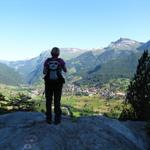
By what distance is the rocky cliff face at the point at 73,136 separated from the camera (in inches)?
641

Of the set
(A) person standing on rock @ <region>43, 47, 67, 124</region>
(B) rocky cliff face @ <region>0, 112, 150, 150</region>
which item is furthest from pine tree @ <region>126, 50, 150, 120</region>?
(A) person standing on rock @ <region>43, 47, 67, 124</region>

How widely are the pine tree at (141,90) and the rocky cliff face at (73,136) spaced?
2933cm

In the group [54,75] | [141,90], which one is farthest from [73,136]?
[141,90]

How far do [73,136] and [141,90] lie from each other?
4011 cm

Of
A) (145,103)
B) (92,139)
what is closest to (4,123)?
(92,139)

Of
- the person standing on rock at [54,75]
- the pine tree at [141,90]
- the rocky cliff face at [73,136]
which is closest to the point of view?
the rocky cliff face at [73,136]

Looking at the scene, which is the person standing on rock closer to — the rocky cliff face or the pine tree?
the rocky cliff face

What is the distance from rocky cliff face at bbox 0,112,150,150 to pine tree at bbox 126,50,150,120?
29333 millimetres

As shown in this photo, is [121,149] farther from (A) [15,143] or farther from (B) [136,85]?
(B) [136,85]

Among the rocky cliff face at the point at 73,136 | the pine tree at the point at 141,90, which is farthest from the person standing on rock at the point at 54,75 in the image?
the pine tree at the point at 141,90

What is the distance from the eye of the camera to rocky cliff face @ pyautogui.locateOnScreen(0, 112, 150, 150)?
16.3 m

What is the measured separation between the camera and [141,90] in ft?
184

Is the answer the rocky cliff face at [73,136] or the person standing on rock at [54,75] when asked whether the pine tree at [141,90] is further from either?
the person standing on rock at [54,75]

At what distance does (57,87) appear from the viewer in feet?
61.4
